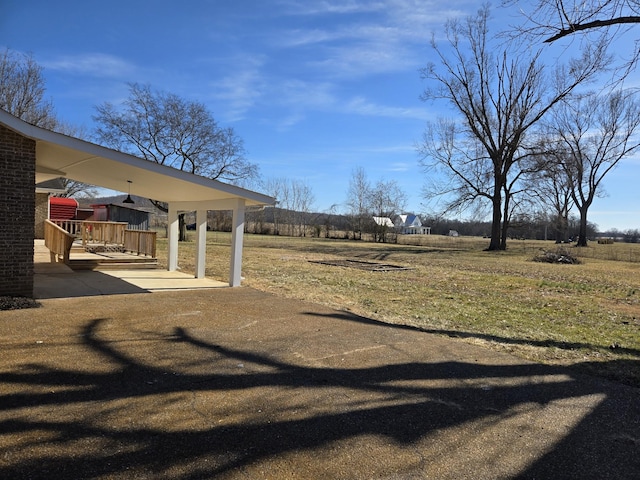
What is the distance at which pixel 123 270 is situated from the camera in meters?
13.2

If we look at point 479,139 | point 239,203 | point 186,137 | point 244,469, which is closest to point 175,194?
point 239,203

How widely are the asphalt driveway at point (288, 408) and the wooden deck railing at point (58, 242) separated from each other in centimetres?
618

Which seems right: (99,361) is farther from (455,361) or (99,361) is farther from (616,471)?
(616,471)

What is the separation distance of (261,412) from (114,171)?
25.6 feet

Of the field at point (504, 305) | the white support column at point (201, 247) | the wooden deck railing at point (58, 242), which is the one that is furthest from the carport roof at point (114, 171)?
the field at point (504, 305)

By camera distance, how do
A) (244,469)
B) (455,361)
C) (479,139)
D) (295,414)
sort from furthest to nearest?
(479,139) → (455,361) → (295,414) → (244,469)

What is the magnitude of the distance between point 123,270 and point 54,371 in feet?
30.6

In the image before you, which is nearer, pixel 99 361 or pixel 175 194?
pixel 99 361

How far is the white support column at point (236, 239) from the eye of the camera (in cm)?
1032

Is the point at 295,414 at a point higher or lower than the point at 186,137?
lower

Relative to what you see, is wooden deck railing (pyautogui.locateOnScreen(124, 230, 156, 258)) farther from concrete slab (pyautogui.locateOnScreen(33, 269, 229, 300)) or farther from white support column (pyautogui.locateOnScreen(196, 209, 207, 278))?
white support column (pyautogui.locateOnScreen(196, 209, 207, 278))

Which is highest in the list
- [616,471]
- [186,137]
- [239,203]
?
[186,137]

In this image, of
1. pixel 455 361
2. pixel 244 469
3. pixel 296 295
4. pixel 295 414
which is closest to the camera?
pixel 244 469

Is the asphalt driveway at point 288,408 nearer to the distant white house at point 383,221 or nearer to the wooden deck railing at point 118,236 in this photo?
the wooden deck railing at point 118,236
